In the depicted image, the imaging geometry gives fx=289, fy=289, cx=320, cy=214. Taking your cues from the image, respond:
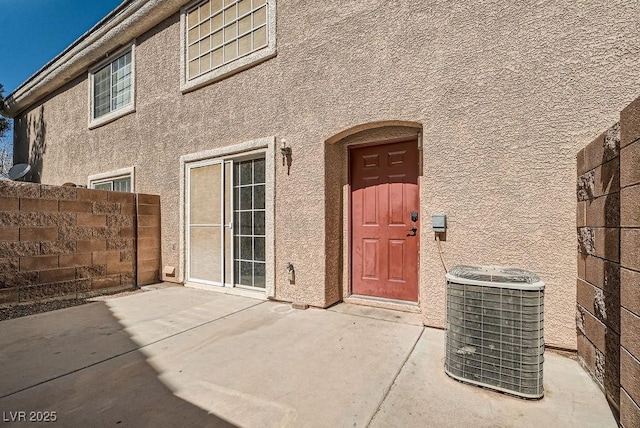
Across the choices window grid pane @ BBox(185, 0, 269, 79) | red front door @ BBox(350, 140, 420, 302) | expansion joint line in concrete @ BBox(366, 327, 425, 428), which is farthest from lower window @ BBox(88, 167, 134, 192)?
expansion joint line in concrete @ BBox(366, 327, 425, 428)

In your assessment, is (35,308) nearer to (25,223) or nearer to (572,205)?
(25,223)

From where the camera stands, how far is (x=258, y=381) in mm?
2547

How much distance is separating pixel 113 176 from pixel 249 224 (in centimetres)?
508

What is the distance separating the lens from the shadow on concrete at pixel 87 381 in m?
2.11

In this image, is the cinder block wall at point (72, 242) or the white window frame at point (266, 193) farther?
the white window frame at point (266, 193)

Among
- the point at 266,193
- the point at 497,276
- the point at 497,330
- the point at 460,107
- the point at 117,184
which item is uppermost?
the point at 460,107

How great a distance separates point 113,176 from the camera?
26.0ft

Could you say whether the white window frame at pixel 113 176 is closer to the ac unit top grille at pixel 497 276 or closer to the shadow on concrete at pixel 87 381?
the shadow on concrete at pixel 87 381

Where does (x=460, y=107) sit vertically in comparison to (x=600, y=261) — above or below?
above

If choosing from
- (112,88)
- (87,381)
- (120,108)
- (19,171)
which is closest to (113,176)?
(120,108)

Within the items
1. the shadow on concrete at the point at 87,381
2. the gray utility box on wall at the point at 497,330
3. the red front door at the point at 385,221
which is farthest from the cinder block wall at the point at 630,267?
the shadow on concrete at the point at 87,381

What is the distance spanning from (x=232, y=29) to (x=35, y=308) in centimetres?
608

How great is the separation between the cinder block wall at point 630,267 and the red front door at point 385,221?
243 cm

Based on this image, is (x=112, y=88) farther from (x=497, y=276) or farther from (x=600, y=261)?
(x=600, y=261)
